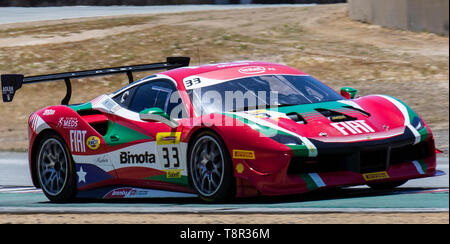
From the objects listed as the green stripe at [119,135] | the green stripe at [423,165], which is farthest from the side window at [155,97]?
the green stripe at [423,165]

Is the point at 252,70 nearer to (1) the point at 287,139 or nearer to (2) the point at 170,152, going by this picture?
(2) the point at 170,152

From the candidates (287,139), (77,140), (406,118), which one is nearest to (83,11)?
(77,140)

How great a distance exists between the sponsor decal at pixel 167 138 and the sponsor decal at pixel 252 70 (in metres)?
0.98

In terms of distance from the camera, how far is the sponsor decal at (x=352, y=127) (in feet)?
23.1

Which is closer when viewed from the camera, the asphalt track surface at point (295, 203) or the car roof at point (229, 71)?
the asphalt track surface at point (295, 203)

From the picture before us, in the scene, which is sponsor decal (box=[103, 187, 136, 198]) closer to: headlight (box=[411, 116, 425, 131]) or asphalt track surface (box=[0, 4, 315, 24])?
headlight (box=[411, 116, 425, 131])

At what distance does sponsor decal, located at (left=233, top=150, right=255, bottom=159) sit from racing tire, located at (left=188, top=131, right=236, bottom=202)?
0.27 feet

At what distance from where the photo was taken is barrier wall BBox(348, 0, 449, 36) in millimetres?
20531

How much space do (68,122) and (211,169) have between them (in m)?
2.14

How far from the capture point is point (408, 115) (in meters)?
7.57

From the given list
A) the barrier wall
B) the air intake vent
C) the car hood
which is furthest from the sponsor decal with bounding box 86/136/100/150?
the barrier wall

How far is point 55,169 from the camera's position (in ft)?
29.1

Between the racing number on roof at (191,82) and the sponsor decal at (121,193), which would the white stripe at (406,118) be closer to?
the racing number on roof at (191,82)
